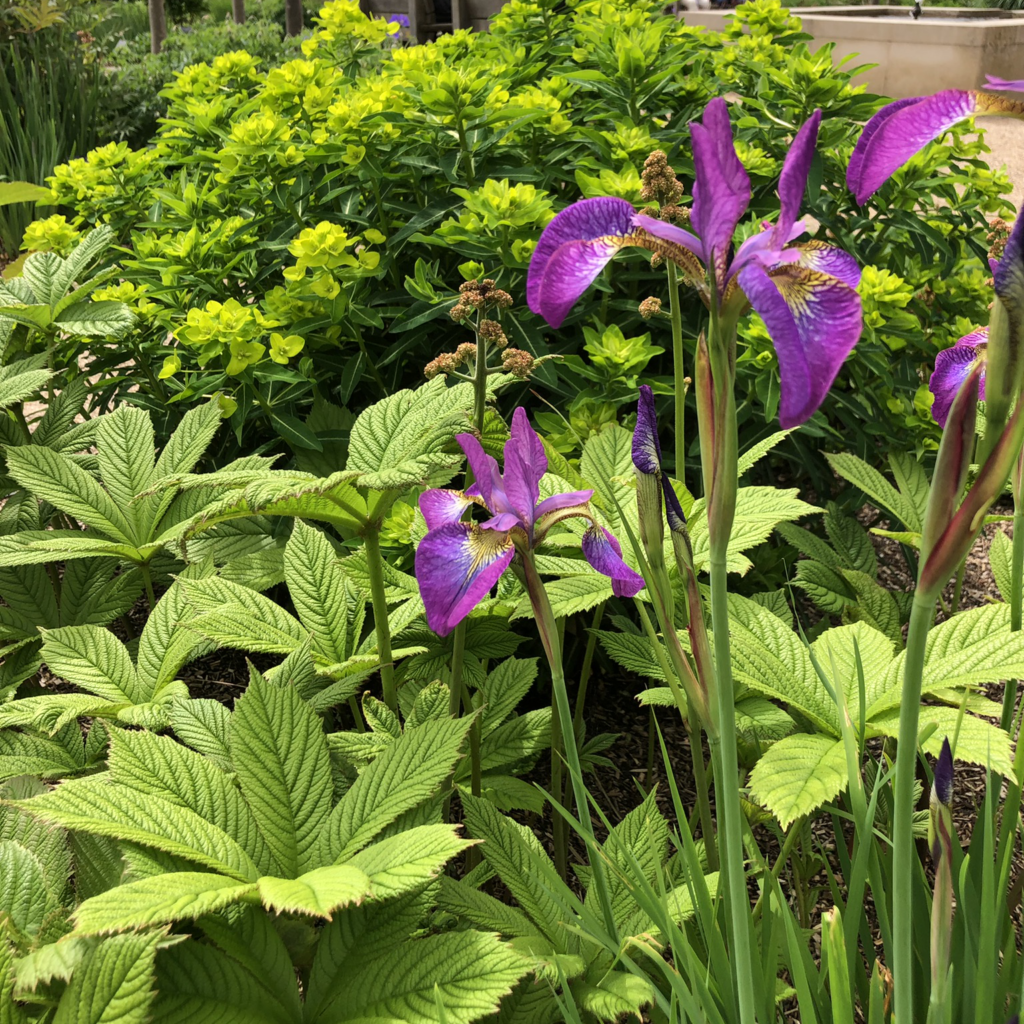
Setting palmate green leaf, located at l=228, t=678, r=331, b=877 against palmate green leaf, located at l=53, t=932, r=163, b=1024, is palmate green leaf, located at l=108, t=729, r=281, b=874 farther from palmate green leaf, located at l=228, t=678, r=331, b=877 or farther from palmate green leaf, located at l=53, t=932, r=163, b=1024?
palmate green leaf, located at l=53, t=932, r=163, b=1024

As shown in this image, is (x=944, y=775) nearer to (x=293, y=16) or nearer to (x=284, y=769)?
(x=284, y=769)

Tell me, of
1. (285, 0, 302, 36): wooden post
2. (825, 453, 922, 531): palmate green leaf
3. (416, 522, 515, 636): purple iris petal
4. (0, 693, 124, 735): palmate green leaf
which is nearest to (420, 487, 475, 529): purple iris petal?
(416, 522, 515, 636): purple iris petal

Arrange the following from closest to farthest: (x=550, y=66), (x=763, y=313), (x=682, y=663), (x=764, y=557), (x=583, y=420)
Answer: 1. (x=763, y=313)
2. (x=682, y=663)
3. (x=583, y=420)
4. (x=764, y=557)
5. (x=550, y=66)

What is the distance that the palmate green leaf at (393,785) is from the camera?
107 cm

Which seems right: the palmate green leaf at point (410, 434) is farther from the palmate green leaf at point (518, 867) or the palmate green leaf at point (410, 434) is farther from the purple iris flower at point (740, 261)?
the purple iris flower at point (740, 261)

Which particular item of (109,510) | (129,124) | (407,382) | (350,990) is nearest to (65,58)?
(129,124)

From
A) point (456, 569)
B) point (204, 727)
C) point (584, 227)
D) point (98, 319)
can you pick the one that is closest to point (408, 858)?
point (456, 569)

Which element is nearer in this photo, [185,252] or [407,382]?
[185,252]

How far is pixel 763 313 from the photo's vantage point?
0.54m

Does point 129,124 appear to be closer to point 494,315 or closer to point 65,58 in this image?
point 65,58

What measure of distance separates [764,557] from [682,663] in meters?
1.44

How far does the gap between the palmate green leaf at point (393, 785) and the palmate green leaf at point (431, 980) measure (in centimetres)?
13

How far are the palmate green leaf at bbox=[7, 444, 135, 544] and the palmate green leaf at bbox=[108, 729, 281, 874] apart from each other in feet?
2.31

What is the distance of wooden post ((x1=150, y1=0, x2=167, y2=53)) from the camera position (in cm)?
993
